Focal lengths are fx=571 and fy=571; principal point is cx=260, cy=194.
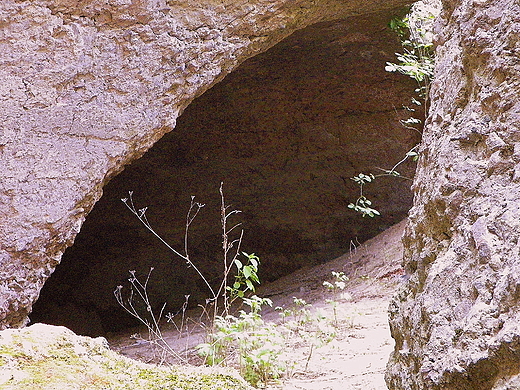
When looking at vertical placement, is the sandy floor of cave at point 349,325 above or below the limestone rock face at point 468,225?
below

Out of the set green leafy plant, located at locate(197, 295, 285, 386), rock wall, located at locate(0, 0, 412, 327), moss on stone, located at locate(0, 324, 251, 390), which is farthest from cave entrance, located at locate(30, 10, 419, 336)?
moss on stone, located at locate(0, 324, 251, 390)

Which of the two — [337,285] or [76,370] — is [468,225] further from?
[337,285]

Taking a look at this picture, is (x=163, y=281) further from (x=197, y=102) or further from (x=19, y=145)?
(x=19, y=145)

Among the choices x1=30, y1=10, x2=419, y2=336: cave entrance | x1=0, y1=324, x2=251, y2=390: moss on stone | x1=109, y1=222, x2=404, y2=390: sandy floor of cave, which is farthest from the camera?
x1=30, y1=10, x2=419, y2=336: cave entrance

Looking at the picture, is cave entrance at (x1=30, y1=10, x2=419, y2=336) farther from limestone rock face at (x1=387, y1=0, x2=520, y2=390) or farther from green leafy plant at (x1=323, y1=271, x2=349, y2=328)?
limestone rock face at (x1=387, y1=0, x2=520, y2=390)

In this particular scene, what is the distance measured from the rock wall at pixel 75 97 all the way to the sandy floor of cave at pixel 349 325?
1144 mm

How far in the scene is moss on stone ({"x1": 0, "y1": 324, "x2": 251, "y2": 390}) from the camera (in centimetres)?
109

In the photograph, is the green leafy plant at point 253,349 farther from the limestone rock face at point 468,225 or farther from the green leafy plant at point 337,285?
the limestone rock face at point 468,225

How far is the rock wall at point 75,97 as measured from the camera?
346 cm

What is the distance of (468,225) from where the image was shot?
138 centimetres

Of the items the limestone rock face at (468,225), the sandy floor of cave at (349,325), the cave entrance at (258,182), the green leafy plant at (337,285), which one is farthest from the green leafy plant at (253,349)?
the cave entrance at (258,182)

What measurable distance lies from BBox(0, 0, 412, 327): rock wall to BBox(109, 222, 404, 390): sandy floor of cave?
3.75ft

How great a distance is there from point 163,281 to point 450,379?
24.2 ft

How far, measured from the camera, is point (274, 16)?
171 inches
